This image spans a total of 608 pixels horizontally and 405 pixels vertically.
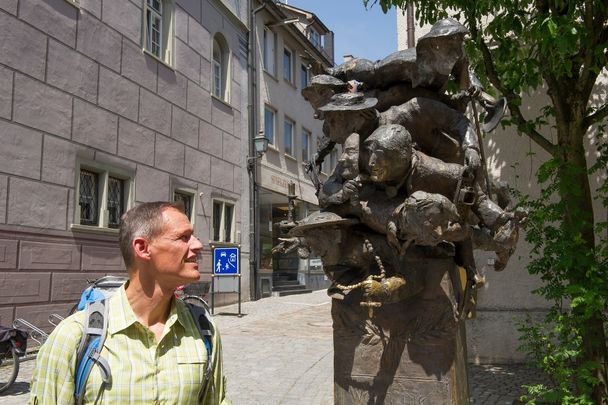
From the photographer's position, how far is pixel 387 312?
3307 millimetres

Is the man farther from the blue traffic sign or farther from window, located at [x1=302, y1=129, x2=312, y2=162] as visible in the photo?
window, located at [x1=302, y1=129, x2=312, y2=162]

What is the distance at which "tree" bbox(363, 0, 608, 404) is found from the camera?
456cm

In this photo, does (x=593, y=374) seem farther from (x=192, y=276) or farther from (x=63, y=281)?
(x=63, y=281)

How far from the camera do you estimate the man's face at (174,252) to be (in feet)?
6.36

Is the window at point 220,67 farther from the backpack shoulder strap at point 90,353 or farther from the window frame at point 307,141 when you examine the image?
the backpack shoulder strap at point 90,353

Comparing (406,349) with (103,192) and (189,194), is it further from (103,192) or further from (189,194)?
(189,194)

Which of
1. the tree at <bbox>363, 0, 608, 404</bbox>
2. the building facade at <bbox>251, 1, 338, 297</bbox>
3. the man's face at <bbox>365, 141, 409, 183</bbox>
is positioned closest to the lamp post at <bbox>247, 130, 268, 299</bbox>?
the building facade at <bbox>251, 1, 338, 297</bbox>

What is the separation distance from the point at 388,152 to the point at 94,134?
900 centimetres

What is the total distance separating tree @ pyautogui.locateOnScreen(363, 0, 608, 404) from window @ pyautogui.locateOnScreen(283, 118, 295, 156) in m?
15.4

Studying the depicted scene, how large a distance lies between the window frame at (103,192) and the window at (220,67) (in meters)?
5.16

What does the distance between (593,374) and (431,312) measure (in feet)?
8.95

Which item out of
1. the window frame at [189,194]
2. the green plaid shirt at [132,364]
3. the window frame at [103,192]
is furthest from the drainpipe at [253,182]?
the green plaid shirt at [132,364]

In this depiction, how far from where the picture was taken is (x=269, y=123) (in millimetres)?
19750

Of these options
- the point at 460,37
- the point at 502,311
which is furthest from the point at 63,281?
the point at 460,37
